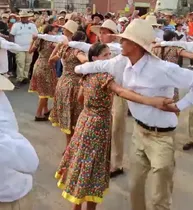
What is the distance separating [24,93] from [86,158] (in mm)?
6218

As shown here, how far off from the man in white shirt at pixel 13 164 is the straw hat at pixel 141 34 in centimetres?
134

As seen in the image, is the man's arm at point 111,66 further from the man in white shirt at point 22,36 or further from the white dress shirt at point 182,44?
the man in white shirt at point 22,36

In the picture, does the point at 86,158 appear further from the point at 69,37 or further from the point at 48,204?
the point at 69,37

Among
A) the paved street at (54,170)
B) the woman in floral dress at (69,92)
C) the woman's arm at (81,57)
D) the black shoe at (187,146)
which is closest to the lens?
the paved street at (54,170)

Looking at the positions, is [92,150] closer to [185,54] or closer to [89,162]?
[89,162]

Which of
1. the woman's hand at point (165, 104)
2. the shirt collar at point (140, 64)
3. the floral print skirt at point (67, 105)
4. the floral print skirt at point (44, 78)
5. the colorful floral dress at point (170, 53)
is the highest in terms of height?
the shirt collar at point (140, 64)

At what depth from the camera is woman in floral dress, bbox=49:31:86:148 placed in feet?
17.8

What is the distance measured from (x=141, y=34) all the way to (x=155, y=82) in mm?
419

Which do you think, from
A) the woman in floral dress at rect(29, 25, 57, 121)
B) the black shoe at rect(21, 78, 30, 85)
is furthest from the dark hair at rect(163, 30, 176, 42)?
the black shoe at rect(21, 78, 30, 85)

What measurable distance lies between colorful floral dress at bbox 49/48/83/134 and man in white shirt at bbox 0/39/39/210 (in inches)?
112

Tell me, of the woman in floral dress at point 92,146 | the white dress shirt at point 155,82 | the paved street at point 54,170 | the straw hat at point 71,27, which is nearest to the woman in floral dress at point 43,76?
the paved street at point 54,170

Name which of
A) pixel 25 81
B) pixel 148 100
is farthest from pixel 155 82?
pixel 25 81

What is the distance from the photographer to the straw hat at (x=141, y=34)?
353 centimetres

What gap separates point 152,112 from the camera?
3516 millimetres
